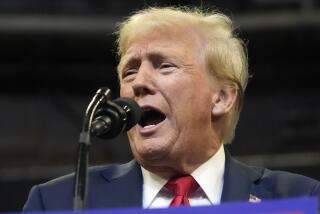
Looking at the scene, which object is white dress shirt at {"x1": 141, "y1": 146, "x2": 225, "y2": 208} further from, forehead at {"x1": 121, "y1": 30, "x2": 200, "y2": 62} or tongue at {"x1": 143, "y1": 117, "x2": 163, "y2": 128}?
→ forehead at {"x1": 121, "y1": 30, "x2": 200, "y2": 62}

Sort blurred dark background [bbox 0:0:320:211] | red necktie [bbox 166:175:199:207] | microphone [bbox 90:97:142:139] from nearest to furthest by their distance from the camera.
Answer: microphone [bbox 90:97:142:139]
red necktie [bbox 166:175:199:207]
blurred dark background [bbox 0:0:320:211]

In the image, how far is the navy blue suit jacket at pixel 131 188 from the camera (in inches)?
65.4

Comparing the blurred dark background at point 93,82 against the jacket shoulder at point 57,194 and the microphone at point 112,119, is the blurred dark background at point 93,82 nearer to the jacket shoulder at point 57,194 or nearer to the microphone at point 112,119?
the jacket shoulder at point 57,194

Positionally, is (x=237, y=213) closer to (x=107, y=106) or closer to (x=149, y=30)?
(x=107, y=106)

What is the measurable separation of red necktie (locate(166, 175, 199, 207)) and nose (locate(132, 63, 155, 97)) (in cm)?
18

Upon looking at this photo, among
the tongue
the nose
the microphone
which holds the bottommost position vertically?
the tongue

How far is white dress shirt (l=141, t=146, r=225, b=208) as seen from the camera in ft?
5.43

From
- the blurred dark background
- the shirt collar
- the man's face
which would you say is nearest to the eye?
the man's face

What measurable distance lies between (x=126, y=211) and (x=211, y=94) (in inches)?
27.0

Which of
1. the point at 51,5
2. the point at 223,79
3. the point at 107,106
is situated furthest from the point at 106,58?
the point at 107,106

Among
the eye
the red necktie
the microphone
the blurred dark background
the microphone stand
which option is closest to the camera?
the microphone stand

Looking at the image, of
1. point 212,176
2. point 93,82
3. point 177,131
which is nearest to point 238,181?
point 212,176

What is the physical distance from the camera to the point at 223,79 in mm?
1793

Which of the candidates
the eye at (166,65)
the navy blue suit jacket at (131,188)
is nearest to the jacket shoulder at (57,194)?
the navy blue suit jacket at (131,188)
